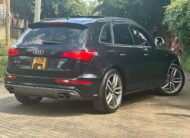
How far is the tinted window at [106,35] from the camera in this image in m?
9.13

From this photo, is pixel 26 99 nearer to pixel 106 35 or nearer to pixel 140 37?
pixel 106 35

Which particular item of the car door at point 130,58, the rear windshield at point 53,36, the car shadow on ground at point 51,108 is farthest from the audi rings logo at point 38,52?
the car door at point 130,58

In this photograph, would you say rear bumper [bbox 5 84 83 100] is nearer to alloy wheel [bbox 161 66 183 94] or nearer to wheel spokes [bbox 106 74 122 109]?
wheel spokes [bbox 106 74 122 109]

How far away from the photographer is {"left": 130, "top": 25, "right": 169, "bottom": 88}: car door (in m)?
10.2

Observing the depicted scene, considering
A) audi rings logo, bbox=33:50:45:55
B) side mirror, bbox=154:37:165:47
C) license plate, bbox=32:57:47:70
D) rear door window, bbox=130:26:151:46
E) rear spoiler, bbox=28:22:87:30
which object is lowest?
license plate, bbox=32:57:47:70

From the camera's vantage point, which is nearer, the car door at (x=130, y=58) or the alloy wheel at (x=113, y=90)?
the alloy wheel at (x=113, y=90)

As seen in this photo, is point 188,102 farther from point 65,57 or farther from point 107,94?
point 65,57

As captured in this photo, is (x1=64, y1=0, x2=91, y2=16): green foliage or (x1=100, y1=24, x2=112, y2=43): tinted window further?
(x1=64, y1=0, x2=91, y2=16): green foliage

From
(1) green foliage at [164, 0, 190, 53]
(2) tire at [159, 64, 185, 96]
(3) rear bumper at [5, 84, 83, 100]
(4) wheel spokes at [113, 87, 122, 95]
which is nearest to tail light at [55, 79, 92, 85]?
(3) rear bumper at [5, 84, 83, 100]

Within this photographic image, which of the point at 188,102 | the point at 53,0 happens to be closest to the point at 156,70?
the point at 188,102

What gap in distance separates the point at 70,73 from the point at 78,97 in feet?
1.40

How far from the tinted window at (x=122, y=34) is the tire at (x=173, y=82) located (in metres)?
1.95

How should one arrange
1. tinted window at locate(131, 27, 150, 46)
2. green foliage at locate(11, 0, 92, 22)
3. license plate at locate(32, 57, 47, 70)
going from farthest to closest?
green foliage at locate(11, 0, 92, 22) → tinted window at locate(131, 27, 150, 46) → license plate at locate(32, 57, 47, 70)

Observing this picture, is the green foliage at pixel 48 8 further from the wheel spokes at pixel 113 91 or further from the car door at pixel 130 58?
the wheel spokes at pixel 113 91
